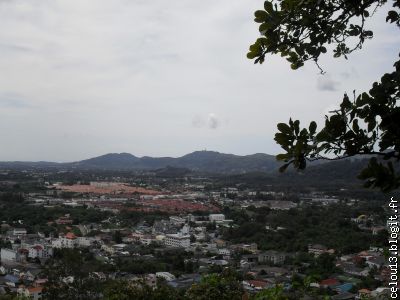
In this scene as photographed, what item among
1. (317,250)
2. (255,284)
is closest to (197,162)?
(317,250)

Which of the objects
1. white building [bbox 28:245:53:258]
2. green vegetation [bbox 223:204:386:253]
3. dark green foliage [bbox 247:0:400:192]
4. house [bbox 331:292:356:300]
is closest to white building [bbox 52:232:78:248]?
white building [bbox 28:245:53:258]

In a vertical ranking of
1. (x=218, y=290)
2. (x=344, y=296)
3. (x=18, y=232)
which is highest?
(x=218, y=290)

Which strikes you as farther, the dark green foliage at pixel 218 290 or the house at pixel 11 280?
the house at pixel 11 280

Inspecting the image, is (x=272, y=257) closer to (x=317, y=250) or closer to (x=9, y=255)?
(x=317, y=250)

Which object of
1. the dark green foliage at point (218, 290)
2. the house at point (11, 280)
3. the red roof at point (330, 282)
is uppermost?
the dark green foliage at point (218, 290)

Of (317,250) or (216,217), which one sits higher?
(317,250)

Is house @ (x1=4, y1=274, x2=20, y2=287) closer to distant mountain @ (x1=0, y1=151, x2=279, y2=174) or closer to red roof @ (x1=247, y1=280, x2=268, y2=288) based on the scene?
red roof @ (x1=247, y1=280, x2=268, y2=288)

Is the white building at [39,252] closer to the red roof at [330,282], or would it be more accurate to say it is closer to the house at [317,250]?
the house at [317,250]

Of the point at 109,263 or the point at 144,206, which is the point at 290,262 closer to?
the point at 109,263

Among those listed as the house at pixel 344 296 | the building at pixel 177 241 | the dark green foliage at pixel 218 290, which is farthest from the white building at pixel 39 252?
the dark green foliage at pixel 218 290
